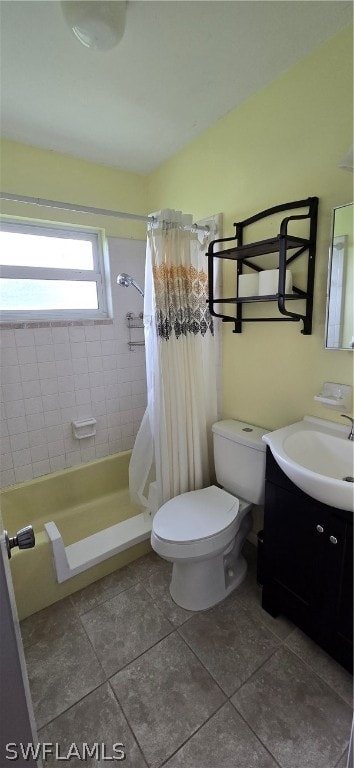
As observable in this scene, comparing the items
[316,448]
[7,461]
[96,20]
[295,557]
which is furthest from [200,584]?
[96,20]

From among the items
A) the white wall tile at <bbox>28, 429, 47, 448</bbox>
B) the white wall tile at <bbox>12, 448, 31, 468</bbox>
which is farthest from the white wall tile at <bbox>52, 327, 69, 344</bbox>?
the white wall tile at <bbox>12, 448, 31, 468</bbox>

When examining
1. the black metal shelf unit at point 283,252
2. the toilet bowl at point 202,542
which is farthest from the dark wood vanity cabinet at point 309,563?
the black metal shelf unit at point 283,252

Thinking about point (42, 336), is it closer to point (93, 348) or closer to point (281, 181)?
point (93, 348)

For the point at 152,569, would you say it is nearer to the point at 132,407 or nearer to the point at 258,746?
the point at 258,746

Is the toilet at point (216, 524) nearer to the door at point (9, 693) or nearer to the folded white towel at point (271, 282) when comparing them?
the folded white towel at point (271, 282)

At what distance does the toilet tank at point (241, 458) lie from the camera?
1529 mm

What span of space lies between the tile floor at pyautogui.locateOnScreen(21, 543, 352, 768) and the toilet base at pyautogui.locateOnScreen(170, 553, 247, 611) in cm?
4

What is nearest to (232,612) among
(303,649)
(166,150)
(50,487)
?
(303,649)

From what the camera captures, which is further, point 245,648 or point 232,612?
point 232,612

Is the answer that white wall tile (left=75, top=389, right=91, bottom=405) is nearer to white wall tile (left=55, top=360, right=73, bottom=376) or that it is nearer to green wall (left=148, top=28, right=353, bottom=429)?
white wall tile (left=55, top=360, right=73, bottom=376)

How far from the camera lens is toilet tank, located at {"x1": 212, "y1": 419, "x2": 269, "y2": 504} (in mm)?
1529

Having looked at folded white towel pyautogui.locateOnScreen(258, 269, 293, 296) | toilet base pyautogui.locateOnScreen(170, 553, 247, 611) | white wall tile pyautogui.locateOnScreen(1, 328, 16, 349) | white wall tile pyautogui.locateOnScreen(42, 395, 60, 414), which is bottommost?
toilet base pyautogui.locateOnScreen(170, 553, 247, 611)

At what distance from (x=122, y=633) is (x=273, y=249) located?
6.27ft

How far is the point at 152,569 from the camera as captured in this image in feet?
5.90
